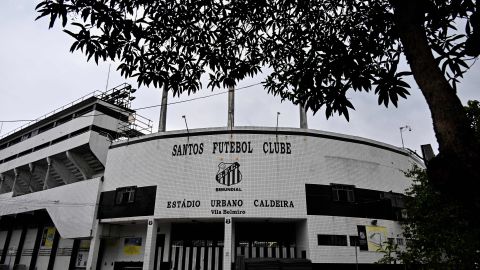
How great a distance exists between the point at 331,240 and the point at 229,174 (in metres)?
7.58

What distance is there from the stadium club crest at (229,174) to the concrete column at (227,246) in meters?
2.35

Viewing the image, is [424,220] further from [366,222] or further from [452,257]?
[366,222]

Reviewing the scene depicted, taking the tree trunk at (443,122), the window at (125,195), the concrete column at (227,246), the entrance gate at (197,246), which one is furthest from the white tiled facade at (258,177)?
the tree trunk at (443,122)

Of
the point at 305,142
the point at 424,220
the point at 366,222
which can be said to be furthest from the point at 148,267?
the point at 424,220

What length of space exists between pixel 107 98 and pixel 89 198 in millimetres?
12214

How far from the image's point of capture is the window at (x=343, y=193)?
879 inches

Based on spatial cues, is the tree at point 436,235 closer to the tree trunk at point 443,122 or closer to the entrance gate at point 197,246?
the tree trunk at point 443,122

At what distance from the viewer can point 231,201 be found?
70.3ft

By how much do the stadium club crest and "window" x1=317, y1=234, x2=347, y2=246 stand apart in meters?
6.19

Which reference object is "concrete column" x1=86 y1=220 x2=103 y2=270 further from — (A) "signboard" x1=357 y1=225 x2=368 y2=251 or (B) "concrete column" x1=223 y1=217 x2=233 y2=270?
(A) "signboard" x1=357 y1=225 x2=368 y2=251

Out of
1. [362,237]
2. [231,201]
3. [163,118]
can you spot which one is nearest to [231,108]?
[163,118]

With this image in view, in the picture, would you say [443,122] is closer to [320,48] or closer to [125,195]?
[320,48]

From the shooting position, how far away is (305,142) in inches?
911

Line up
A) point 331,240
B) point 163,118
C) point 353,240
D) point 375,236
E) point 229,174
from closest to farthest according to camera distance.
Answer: point 331,240, point 353,240, point 229,174, point 375,236, point 163,118
